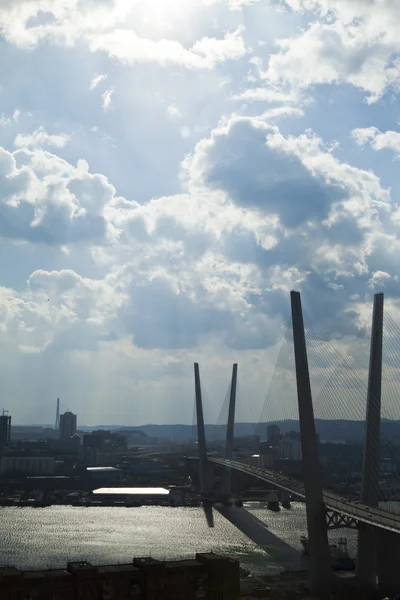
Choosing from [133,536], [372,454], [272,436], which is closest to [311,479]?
[372,454]

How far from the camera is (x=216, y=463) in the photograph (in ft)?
104

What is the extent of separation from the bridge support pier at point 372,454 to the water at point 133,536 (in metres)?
2.65

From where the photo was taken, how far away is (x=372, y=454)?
535 inches

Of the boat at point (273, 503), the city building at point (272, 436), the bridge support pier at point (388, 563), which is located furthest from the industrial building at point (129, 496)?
the bridge support pier at point (388, 563)

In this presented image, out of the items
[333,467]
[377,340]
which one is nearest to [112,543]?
[377,340]

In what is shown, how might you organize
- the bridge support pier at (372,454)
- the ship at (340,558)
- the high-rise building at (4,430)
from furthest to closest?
the high-rise building at (4,430) → the ship at (340,558) → the bridge support pier at (372,454)

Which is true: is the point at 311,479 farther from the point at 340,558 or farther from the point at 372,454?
the point at 340,558

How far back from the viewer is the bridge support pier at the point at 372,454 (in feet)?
43.2

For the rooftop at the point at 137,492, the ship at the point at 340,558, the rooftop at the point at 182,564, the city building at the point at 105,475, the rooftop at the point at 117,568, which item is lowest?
the ship at the point at 340,558

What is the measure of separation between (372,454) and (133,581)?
19.9ft

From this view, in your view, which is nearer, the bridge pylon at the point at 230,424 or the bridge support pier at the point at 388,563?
the bridge support pier at the point at 388,563

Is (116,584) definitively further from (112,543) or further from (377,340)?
(112,543)

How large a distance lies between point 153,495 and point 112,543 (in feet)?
46.5

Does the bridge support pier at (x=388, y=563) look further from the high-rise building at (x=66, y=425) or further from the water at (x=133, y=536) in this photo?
the high-rise building at (x=66, y=425)
